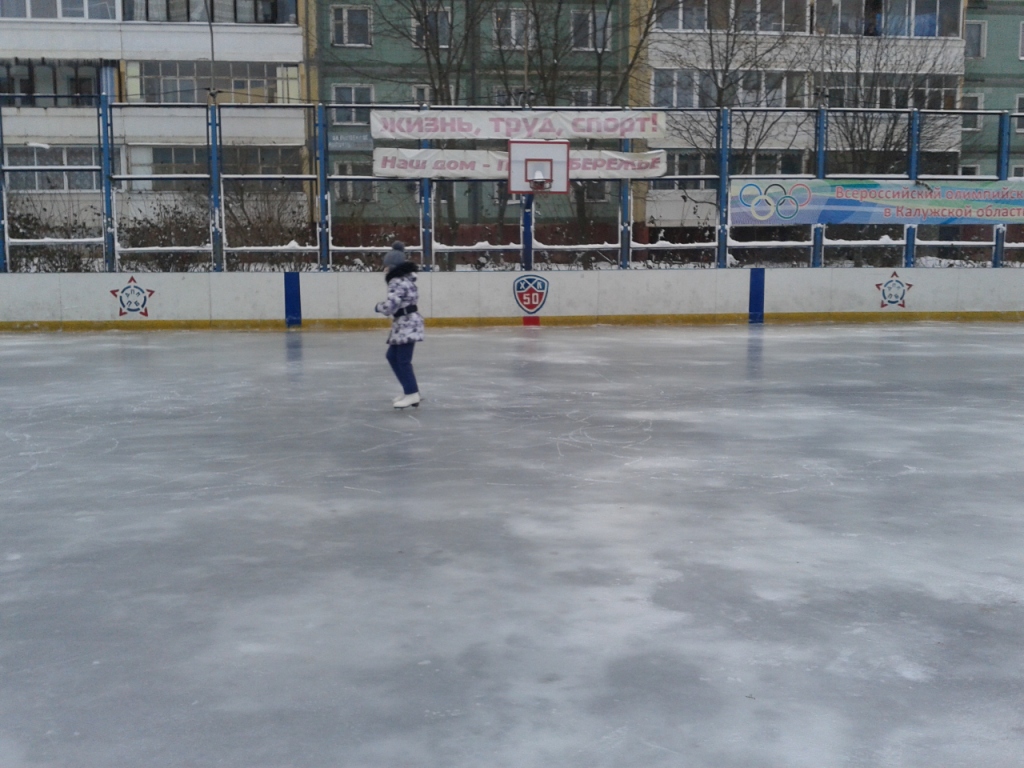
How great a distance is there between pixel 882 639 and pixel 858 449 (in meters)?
4.47

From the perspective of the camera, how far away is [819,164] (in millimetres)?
22484

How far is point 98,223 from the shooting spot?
70.5ft

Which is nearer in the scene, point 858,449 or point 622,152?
point 858,449

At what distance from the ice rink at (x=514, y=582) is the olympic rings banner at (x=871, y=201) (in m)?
10.9

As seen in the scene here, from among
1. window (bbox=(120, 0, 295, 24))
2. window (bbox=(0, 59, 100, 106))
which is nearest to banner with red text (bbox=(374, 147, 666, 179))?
window (bbox=(120, 0, 295, 24))

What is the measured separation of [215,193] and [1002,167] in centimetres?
1486

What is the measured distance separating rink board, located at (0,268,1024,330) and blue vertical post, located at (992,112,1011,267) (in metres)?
0.42

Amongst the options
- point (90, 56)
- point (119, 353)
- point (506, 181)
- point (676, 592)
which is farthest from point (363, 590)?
point (90, 56)

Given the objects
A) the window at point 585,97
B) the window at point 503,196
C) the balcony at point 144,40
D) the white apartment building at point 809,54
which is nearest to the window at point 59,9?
the balcony at point 144,40

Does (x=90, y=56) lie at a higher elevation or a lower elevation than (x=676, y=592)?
higher

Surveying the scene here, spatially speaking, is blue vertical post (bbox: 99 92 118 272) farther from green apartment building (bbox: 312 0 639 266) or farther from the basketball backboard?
the basketball backboard

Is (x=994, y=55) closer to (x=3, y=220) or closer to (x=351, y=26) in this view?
(x=351, y=26)

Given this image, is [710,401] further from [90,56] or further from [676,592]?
[90,56]

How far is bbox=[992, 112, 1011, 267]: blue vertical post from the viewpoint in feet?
74.8
